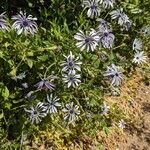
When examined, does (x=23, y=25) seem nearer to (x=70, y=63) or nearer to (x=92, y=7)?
(x=70, y=63)

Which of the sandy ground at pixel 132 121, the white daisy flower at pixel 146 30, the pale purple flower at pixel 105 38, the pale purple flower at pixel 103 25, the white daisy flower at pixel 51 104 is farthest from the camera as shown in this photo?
the white daisy flower at pixel 146 30

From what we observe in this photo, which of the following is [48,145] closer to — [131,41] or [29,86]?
[29,86]

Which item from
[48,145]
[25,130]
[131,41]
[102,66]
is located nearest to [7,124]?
[25,130]

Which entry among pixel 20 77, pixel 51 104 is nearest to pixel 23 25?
pixel 20 77

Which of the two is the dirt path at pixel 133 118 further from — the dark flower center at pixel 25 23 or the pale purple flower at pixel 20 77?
the dark flower center at pixel 25 23

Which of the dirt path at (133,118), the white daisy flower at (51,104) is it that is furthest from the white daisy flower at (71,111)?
the dirt path at (133,118)

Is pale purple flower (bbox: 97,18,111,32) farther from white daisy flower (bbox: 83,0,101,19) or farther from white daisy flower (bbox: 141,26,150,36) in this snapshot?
white daisy flower (bbox: 141,26,150,36)

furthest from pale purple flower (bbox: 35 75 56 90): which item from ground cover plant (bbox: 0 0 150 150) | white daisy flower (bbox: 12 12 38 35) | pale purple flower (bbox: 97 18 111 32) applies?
pale purple flower (bbox: 97 18 111 32)
